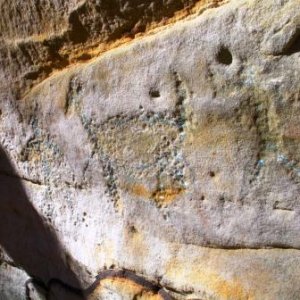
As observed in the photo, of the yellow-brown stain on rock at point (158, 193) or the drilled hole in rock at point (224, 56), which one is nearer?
the drilled hole in rock at point (224, 56)

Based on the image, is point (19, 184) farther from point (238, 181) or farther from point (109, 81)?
point (238, 181)

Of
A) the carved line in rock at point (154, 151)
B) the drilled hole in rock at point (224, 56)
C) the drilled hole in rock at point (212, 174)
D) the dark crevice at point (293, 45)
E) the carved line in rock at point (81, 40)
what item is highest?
the carved line in rock at point (81, 40)

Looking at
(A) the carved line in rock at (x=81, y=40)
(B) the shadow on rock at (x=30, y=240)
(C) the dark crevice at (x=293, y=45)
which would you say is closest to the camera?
(C) the dark crevice at (x=293, y=45)

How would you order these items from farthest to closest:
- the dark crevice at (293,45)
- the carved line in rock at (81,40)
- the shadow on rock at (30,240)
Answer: the shadow on rock at (30,240) < the carved line in rock at (81,40) < the dark crevice at (293,45)

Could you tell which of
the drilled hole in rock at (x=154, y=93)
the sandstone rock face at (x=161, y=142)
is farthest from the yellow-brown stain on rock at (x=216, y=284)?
the drilled hole in rock at (x=154, y=93)

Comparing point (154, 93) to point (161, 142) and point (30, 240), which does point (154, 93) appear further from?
point (30, 240)

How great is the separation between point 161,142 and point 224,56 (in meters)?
0.19

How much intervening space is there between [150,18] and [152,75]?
92mm

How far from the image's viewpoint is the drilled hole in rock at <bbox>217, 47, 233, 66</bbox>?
837 mm

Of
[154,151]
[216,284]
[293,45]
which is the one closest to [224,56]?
[293,45]

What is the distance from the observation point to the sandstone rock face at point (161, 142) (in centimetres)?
83

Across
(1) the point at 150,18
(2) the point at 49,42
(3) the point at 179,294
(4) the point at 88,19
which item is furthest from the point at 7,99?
(3) the point at 179,294

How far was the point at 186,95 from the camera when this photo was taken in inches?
35.6

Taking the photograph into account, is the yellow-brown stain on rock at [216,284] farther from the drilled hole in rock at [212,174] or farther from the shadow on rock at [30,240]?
the shadow on rock at [30,240]
